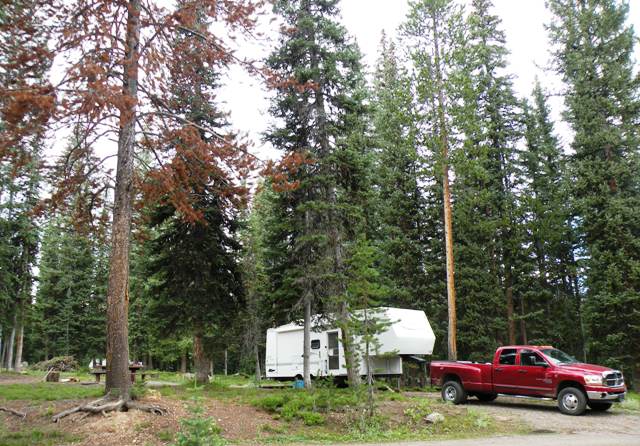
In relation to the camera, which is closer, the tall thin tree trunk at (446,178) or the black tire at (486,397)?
the black tire at (486,397)

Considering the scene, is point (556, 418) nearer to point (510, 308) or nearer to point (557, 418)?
point (557, 418)

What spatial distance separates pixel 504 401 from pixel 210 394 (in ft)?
30.6

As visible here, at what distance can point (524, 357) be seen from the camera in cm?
1391

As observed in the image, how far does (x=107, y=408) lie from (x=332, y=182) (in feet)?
33.5

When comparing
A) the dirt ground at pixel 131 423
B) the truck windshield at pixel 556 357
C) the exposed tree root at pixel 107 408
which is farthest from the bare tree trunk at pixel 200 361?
the truck windshield at pixel 556 357

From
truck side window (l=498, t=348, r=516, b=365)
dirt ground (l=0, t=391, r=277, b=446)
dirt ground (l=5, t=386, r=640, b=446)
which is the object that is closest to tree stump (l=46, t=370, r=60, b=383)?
dirt ground (l=5, t=386, r=640, b=446)

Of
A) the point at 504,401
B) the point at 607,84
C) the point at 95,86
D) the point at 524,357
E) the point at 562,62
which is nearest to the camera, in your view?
the point at 95,86

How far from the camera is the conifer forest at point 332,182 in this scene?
10641 millimetres

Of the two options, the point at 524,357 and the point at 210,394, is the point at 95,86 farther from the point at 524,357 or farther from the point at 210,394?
the point at 524,357

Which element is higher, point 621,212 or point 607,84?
point 607,84

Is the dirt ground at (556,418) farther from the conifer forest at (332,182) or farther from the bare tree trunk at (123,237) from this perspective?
the bare tree trunk at (123,237)

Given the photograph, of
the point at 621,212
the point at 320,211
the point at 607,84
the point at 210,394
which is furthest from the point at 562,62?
the point at 210,394

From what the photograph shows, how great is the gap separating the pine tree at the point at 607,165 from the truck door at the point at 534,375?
7.93m

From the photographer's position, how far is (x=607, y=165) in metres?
21.4
